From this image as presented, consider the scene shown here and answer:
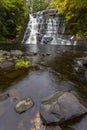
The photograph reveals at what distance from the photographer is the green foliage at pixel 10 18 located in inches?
870

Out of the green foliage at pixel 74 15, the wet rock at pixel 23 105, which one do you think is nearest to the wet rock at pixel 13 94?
the wet rock at pixel 23 105

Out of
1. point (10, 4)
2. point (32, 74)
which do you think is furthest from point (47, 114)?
point (10, 4)

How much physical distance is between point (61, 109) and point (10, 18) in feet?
65.8

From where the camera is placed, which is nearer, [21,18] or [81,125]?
[81,125]

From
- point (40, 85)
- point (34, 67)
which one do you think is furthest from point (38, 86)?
point (34, 67)

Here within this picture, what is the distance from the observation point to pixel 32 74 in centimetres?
917

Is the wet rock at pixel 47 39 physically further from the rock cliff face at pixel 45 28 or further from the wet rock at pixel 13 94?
the wet rock at pixel 13 94

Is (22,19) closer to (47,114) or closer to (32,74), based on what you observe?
(32,74)

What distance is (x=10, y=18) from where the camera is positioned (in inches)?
933

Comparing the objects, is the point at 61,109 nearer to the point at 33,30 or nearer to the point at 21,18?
the point at 33,30

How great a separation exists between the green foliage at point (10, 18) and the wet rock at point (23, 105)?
16.9 m

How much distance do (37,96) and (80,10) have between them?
734 inches

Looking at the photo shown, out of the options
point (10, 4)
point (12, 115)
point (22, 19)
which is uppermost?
point (10, 4)

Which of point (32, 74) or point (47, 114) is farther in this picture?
point (32, 74)
